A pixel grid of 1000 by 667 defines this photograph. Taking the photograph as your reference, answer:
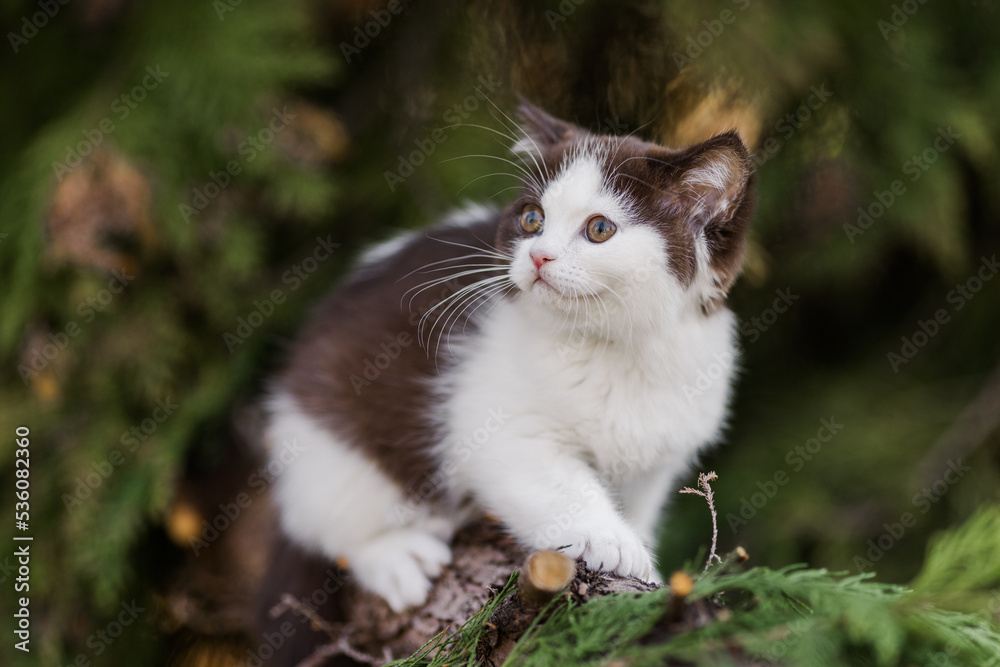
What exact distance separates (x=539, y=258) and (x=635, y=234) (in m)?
0.18

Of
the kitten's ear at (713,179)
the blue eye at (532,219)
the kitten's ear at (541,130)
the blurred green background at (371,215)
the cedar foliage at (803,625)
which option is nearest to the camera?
the cedar foliage at (803,625)

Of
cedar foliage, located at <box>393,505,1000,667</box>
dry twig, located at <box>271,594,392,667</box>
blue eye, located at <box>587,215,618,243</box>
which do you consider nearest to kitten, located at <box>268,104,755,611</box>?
blue eye, located at <box>587,215,618,243</box>

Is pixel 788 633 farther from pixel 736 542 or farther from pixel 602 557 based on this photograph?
pixel 736 542

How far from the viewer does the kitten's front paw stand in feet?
4.22

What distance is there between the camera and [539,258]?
1315 mm

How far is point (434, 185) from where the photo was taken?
7.46ft

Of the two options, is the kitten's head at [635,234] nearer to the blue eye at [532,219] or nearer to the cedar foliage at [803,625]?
the blue eye at [532,219]

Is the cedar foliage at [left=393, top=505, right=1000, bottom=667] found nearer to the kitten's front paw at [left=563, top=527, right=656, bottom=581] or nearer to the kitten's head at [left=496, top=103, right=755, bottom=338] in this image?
the kitten's front paw at [left=563, top=527, right=656, bottom=581]

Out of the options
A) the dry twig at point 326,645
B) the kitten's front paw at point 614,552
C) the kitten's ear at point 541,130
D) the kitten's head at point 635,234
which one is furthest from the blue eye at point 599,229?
the dry twig at point 326,645

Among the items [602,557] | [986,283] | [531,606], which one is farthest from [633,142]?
[986,283]

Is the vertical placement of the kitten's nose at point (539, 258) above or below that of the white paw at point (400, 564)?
above

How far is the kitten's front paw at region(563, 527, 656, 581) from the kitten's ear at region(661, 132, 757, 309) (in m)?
0.50

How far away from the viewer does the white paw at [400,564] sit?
165 cm

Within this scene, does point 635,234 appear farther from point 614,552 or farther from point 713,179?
point 614,552
